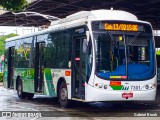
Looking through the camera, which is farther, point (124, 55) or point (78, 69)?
point (78, 69)

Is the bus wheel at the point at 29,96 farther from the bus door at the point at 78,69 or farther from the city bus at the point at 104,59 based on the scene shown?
the bus door at the point at 78,69

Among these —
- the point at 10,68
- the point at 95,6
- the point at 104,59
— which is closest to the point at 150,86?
the point at 104,59

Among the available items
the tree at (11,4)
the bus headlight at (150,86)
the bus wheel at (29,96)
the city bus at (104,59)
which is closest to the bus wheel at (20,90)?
the bus wheel at (29,96)

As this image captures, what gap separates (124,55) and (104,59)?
70cm

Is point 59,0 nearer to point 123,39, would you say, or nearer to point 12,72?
point 12,72

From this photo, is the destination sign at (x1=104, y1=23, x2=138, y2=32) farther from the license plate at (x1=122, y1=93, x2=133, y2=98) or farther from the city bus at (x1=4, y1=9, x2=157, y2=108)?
the license plate at (x1=122, y1=93, x2=133, y2=98)

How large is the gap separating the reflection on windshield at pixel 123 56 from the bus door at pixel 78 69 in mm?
743

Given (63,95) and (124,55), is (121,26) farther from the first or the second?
(63,95)

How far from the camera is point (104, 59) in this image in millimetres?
13125

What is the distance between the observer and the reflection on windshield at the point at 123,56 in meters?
13.1

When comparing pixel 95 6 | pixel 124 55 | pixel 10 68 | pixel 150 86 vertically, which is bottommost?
pixel 150 86

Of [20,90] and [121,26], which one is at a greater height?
[121,26]

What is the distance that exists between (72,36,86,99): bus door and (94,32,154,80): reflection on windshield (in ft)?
2.44

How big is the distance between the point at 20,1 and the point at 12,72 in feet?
36.9
